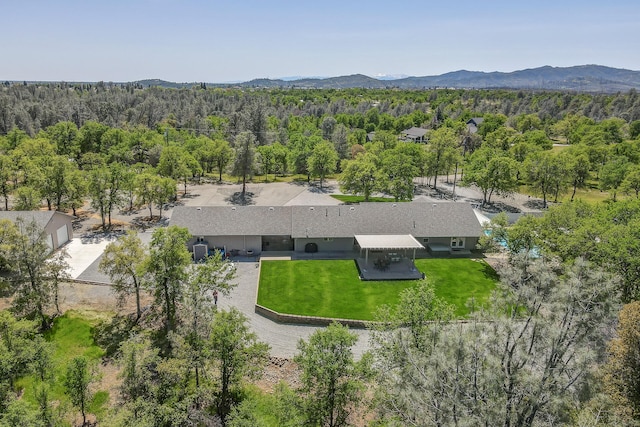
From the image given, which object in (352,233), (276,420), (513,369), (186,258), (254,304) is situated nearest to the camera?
(513,369)

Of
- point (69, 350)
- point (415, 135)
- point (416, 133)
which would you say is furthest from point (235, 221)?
point (416, 133)

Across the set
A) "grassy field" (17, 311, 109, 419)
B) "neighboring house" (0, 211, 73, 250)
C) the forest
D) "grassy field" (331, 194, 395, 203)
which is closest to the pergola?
the forest

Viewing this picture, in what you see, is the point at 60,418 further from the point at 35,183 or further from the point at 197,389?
the point at 35,183

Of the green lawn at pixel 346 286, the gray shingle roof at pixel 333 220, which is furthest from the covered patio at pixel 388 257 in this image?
the gray shingle roof at pixel 333 220

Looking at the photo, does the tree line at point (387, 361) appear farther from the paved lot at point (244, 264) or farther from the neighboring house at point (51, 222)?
the neighboring house at point (51, 222)

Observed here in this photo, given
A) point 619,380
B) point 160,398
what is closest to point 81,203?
point 160,398

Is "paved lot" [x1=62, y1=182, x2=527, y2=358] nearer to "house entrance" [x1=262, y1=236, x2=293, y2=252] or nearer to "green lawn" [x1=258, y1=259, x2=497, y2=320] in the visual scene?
"green lawn" [x1=258, y1=259, x2=497, y2=320]
